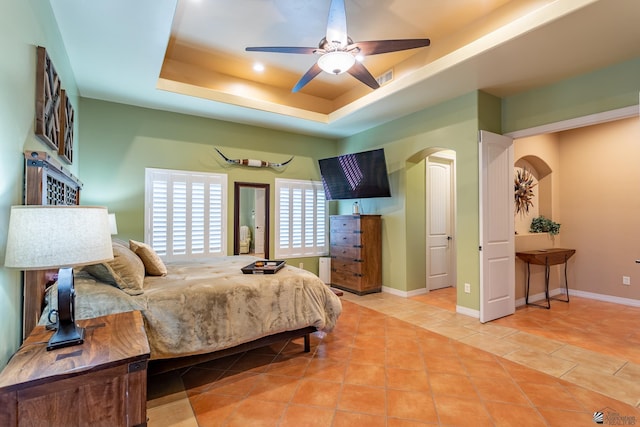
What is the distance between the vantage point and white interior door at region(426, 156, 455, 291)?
212 inches

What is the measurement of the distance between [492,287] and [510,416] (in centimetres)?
208

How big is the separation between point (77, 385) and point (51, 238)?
59 centimetres

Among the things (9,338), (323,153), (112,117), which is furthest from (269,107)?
A: (9,338)

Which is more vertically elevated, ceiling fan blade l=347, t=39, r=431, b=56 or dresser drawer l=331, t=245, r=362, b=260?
ceiling fan blade l=347, t=39, r=431, b=56

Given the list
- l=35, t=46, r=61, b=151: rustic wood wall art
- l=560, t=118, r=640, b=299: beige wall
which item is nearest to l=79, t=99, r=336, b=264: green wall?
l=35, t=46, r=61, b=151: rustic wood wall art

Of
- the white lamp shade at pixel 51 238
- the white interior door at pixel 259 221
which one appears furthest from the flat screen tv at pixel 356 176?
the white lamp shade at pixel 51 238

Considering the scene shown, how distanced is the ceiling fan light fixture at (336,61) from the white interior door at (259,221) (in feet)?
9.76

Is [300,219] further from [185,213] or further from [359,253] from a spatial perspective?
[185,213]

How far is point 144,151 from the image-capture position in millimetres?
4387

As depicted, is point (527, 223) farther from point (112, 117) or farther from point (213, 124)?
point (112, 117)

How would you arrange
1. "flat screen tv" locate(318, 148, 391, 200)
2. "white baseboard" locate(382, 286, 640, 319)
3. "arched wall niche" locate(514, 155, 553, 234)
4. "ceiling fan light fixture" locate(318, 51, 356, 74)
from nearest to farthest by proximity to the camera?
1. "ceiling fan light fixture" locate(318, 51, 356, 74)
2. "white baseboard" locate(382, 286, 640, 319)
3. "flat screen tv" locate(318, 148, 391, 200)
4. "arched wall niche" locate(514, 155, 553, 234)

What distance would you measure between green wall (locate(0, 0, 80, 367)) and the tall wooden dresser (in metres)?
4.07

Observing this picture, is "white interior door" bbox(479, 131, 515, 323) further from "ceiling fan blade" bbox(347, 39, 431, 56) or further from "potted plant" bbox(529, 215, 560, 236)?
"ceiling fan blade" bbox(347, 39, 431, 56)

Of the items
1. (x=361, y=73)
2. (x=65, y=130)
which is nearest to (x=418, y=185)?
(x=361, y=73)
